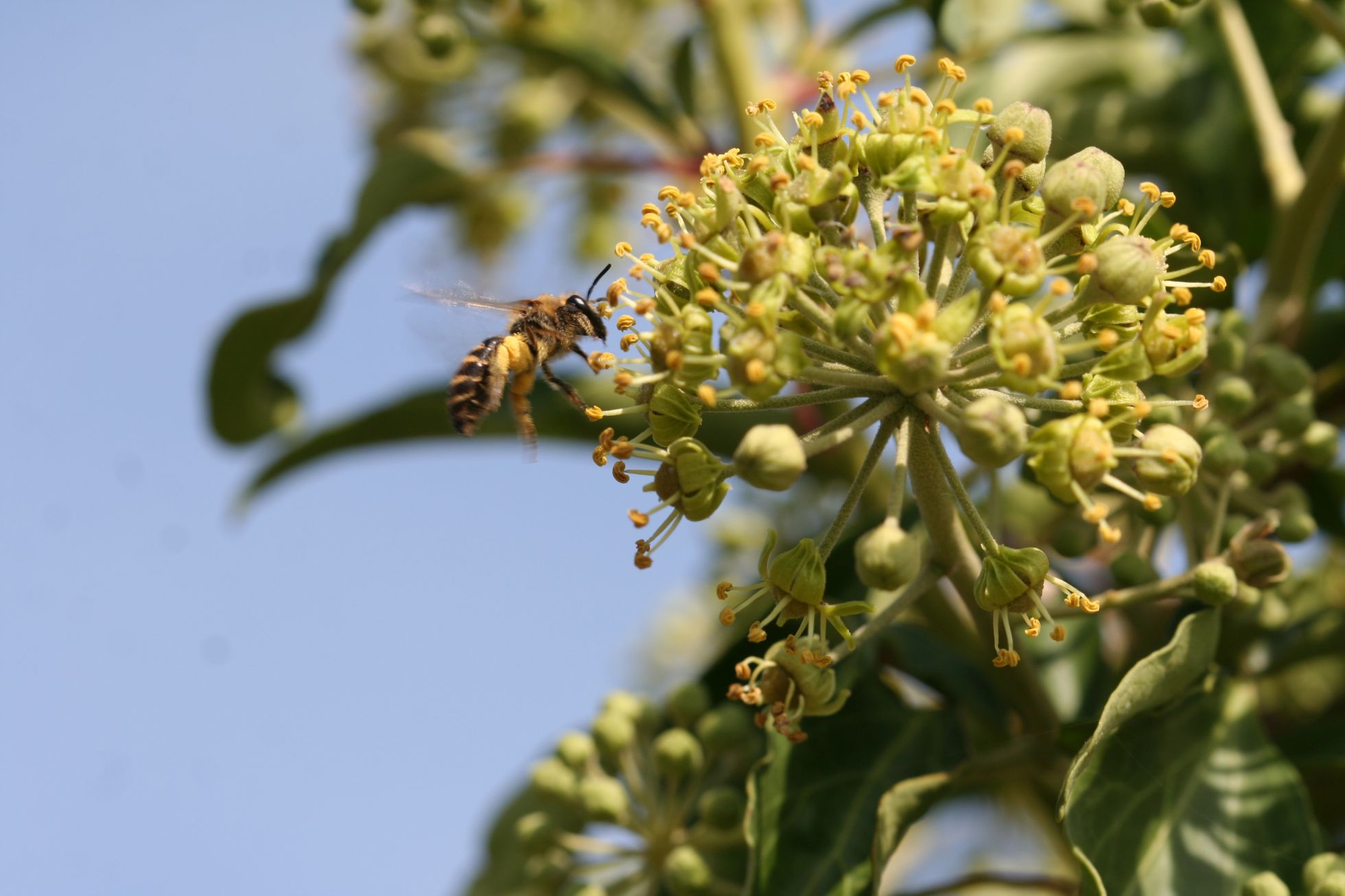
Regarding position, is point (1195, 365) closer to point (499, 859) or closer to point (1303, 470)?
point (1303, 470)

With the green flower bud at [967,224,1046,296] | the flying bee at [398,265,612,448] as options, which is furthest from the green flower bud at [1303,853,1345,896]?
the flying bee at [398,265,612,448]

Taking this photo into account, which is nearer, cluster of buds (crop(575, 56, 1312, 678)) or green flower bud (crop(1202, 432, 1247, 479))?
cluster of buds (crop(575, 56, 1312, 678))

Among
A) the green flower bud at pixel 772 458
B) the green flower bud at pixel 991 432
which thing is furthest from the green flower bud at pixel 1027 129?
the green flower bud at pixel 772 458

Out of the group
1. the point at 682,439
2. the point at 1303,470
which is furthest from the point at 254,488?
the point at 1303,470

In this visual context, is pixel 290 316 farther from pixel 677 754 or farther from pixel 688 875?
pixel 688 875

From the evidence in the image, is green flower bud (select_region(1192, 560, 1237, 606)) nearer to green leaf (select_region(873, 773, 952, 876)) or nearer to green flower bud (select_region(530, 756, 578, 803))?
green leaf (select_region(873, 773, 952, 876))

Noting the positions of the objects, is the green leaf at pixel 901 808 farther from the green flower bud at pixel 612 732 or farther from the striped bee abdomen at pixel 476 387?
the striped bee abdomen at pixel 476 387
